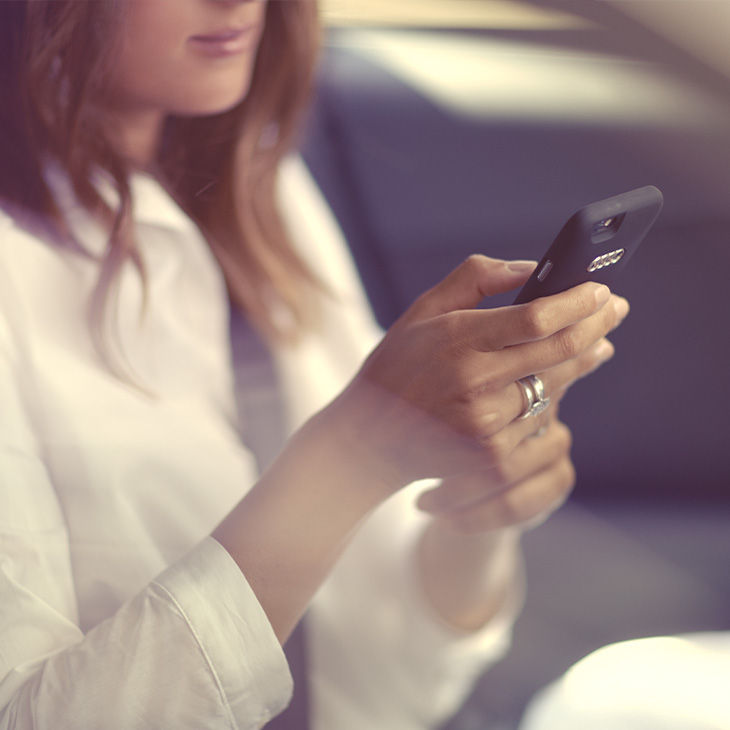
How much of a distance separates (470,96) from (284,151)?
220 mm

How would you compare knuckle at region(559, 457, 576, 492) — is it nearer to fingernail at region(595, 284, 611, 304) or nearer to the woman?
the woman

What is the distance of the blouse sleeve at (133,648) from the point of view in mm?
428

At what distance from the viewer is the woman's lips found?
50 cm

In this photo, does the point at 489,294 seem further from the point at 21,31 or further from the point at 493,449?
the point at 21,31

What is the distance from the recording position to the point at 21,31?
48cm

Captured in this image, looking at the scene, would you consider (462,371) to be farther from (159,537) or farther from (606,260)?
(159,537)

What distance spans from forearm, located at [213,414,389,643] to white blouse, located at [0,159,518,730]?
0.06ft

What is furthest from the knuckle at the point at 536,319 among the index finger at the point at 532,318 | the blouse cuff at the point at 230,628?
the blouse cuff at the point at 230,628

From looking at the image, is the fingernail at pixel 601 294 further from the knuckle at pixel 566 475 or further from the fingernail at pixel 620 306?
the knuckle at pixel 566 475

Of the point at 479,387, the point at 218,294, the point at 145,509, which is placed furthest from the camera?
the point at 218,294

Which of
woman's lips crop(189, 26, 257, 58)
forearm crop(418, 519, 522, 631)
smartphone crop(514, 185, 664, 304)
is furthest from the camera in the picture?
forearm crop(418, 519, 522, 631)

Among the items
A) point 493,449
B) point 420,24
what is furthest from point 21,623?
point 420,24

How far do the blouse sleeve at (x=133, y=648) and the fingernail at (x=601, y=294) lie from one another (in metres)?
0.26

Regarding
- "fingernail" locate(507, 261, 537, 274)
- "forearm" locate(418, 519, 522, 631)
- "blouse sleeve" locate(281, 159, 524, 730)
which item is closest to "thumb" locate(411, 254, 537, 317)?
"fingernail" locate(507, 261, 537, 274)
